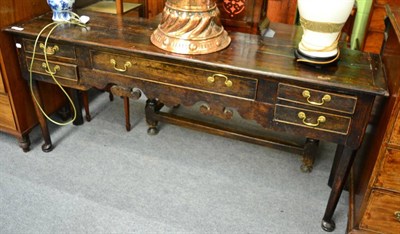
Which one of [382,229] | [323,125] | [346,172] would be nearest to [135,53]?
[323,125]

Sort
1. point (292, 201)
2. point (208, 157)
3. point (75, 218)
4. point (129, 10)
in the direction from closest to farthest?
point (75, 218) → point (292, 201) → point (208, 157) → point (129, 10)

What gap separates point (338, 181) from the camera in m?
1.49

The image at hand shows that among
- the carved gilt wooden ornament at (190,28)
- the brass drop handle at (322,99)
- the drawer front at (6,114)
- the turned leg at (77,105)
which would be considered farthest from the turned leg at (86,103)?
the brass drop handle at (322,99)

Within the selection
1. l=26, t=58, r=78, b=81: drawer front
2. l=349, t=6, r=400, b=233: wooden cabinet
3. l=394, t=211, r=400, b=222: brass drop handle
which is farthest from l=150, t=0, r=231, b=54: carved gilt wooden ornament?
l=394, t=211, r=400, b=222: brass drop handle

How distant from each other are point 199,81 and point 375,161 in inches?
28.9

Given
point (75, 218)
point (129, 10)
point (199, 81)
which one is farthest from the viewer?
point (129, 10)

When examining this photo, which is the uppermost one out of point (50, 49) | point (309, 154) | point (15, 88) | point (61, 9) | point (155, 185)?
point (61, 9)

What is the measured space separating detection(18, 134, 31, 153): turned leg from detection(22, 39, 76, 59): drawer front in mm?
560

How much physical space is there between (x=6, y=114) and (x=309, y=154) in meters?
1.64

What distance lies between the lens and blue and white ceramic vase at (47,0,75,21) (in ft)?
5.54

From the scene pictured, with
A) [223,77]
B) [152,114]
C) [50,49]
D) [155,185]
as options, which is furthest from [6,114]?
[223,77]

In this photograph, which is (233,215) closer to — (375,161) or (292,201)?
(292,201)

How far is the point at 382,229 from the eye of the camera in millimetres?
1476

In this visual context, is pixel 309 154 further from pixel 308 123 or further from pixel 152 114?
pixel 152 114
